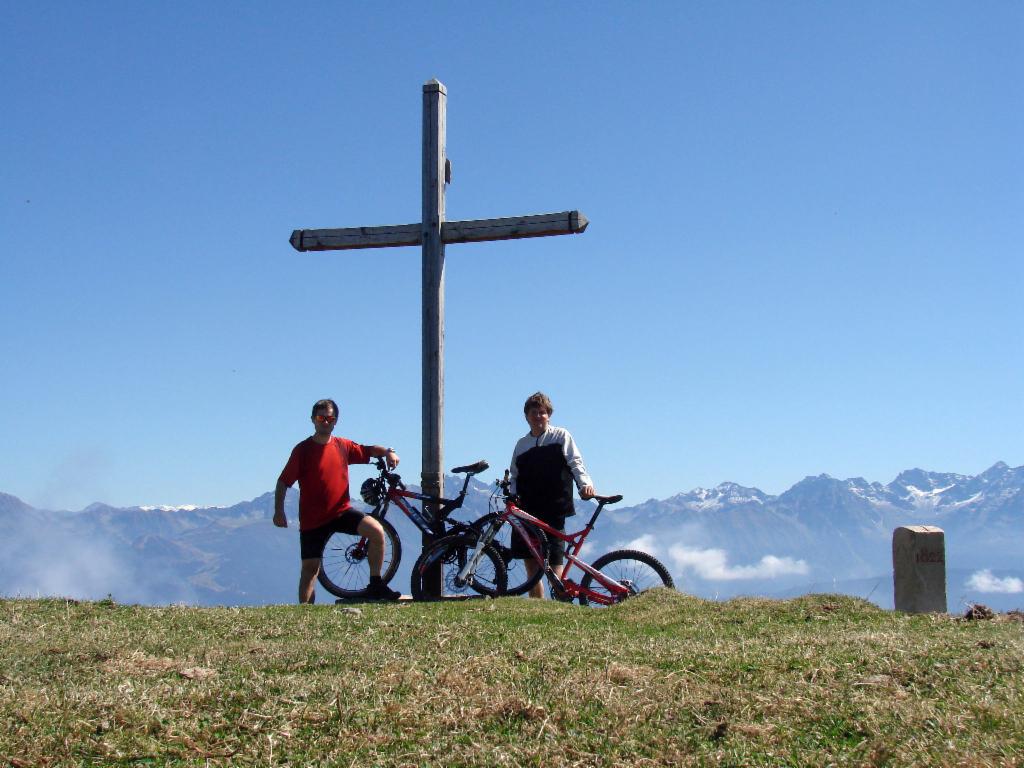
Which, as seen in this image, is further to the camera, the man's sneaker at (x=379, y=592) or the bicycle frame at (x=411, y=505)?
the bicycle frame at (x=411, y=505)

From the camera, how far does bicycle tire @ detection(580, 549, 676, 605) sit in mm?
11469

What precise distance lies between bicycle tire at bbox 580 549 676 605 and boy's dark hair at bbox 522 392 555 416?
72.8 inches

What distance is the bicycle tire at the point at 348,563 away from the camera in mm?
11938

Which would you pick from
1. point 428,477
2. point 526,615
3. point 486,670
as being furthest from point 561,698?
point 428,477

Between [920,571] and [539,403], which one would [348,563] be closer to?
[539,403]

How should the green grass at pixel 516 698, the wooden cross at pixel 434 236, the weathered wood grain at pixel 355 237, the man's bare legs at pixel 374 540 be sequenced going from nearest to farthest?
1. the green grass at pixel 516 698
2. the man's bare legs at pixel 374 540
3. the wooden cross at pixel 434 236
4. the weathered wood grain at pixel 355 237

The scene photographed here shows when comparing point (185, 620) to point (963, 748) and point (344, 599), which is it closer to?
point (344, 599)

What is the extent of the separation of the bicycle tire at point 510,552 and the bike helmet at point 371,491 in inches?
55.1

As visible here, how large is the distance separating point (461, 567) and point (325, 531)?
1.63m

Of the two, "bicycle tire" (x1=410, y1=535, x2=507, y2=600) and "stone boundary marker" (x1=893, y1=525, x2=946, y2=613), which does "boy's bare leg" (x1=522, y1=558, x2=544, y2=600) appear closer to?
"bicycle tire" (x1=410, y1=535, x2=507, y2=600)

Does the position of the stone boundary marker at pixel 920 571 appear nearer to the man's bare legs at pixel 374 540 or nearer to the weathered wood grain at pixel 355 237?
the man's bare legs at pixel 374 540

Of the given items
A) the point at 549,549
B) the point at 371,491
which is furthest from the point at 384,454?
the point at 549,549

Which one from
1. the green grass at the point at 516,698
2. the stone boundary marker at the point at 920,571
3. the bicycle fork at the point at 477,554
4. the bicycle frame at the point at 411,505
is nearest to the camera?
the green grass at the point at 516,698

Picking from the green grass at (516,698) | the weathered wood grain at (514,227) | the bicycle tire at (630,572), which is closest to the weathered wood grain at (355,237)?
the weathered wood grain at (514,227)
